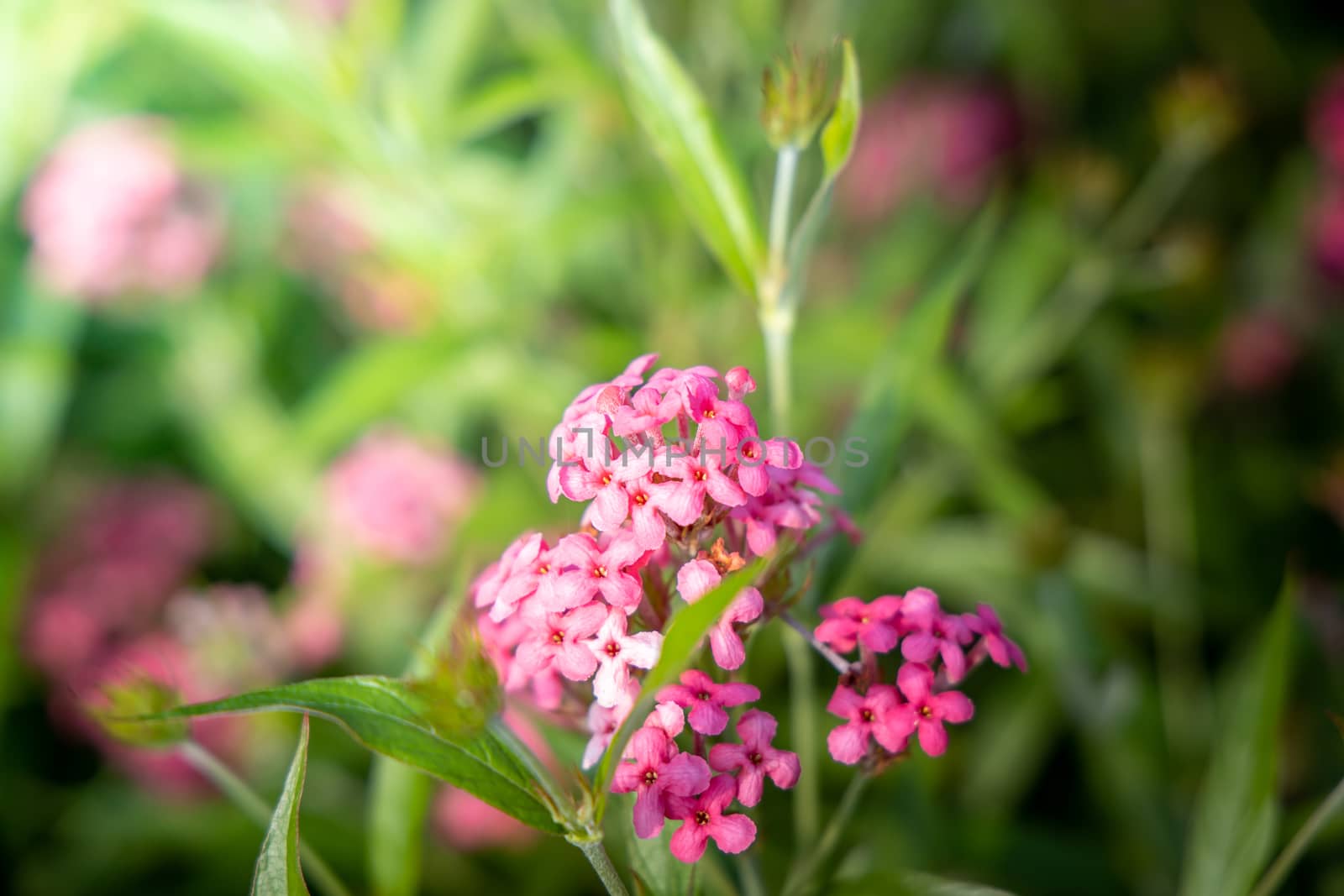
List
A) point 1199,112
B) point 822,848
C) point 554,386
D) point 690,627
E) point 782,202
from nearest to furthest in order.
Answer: point 690,627 → point 822,848 → point 782,202 → point 554,386 → point 1199,112

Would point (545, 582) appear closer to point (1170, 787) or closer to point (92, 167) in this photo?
point (1170, 787)

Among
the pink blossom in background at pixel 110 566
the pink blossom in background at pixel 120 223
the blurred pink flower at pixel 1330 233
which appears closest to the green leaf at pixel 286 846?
the pink blossom in background at pixel 110 566

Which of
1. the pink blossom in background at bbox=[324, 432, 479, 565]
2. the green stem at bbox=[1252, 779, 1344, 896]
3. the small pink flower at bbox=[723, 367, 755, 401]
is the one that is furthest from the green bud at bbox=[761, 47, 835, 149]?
the pink blossom in background at bbox=[324, 432, 479, 565]

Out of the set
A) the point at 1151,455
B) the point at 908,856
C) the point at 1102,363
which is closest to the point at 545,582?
the point at 908,856

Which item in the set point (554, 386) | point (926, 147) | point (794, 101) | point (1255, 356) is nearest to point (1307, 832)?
point (794, 101)

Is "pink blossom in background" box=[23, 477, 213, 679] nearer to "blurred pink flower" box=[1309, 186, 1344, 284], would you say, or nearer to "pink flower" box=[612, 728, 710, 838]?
"pink flower" box=[612, 728, 710, 838]

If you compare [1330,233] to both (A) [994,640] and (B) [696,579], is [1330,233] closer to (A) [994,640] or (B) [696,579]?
(A) [994,640]
